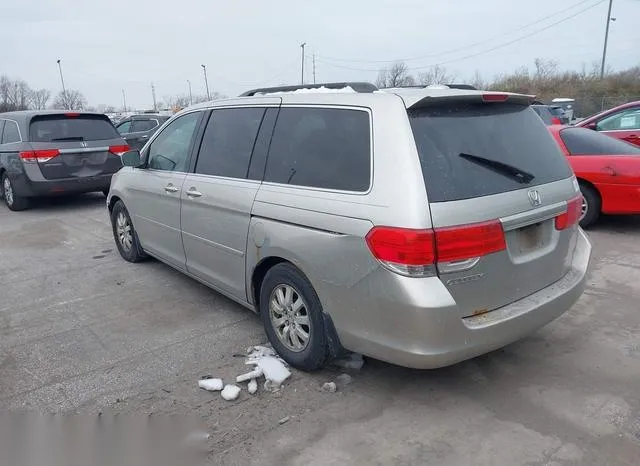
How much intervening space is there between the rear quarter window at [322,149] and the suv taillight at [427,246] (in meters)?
0.34

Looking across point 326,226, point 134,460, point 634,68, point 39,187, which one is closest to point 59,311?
point 134,460

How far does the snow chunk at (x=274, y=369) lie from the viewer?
3358 millimetres

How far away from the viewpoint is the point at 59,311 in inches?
182

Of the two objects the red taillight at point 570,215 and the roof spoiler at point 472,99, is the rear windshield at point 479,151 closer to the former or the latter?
the roof spoiler at point 472,99

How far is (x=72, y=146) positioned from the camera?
8.95 metres

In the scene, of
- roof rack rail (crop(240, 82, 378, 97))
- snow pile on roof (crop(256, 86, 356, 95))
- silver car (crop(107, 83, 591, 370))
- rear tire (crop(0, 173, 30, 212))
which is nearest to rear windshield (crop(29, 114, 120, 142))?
rear tire (crop(0, 173, 30, 212))

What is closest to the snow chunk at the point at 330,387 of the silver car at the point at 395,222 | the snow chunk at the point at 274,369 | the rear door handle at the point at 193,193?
the silver car at the point at 395,222

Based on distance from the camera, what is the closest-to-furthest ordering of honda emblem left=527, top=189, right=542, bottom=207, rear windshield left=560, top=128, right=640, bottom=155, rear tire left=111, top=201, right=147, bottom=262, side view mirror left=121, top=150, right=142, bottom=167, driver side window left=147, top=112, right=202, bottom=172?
honda emblem left=527, top=189, right=542, bottom=207 → driver side window left=147, top=112, right=202, bottom=172 → side view mirror left=121, top=150, right=142, bottom=167 → rear tire left=111, top=201, right=147, bottom=262 → rear windshield left=560, top=128, right=640, bottom=155

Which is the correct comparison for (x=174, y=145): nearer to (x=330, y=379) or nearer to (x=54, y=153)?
(x=330, y=379)

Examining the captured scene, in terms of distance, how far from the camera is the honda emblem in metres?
3.04

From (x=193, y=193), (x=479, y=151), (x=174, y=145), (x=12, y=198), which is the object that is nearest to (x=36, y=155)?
(x=12, y=198)

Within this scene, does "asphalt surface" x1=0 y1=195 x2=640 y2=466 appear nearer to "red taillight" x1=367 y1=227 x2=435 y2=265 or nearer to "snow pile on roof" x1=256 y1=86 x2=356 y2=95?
"red taillight" x1=367 y1=227 x2=435 y2=265

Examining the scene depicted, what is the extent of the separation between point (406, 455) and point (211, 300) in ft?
8.60

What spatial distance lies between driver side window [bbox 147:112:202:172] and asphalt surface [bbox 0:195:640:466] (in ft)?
4.00
